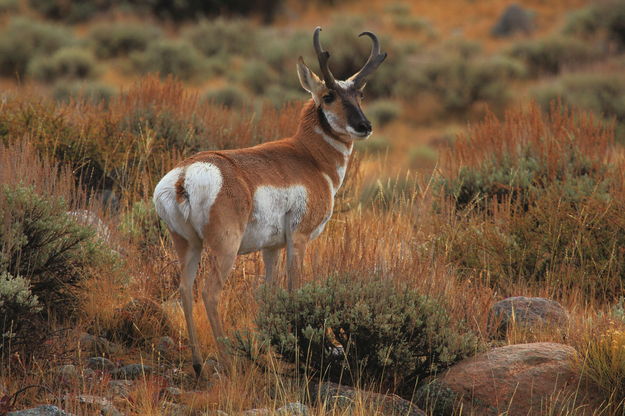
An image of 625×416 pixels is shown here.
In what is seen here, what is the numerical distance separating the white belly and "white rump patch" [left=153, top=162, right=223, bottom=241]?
381mm

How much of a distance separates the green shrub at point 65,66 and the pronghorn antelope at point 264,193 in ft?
67.2

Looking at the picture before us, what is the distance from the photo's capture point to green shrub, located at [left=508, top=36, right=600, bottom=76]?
1126 inches

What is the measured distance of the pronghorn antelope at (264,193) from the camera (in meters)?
5.31

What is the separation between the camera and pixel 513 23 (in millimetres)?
33125

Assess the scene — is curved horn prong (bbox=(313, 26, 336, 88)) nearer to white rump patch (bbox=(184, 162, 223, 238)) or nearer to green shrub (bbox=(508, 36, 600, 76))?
white rump patch (bbox=(184, 162, 223, 238))

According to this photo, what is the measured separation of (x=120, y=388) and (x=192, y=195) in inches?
47.7

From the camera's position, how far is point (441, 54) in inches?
1102

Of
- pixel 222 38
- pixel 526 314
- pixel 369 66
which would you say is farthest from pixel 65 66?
pixel 526 314

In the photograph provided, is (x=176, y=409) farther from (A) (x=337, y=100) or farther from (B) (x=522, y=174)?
(B) (x=522, y=174)

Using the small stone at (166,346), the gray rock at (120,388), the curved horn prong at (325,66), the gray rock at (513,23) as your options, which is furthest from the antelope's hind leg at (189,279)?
the gray rock at (513,23)

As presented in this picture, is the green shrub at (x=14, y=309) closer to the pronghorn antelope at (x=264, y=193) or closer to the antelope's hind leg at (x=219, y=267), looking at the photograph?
the pronghorn antelope at (x=264, y=193)

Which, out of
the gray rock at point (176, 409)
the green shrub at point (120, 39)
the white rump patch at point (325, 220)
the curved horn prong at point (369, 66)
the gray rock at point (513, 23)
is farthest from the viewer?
the gray rock at point (513, 23)

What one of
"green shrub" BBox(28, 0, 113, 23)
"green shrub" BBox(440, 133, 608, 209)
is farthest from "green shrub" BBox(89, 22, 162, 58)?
"green shrub" BBox(440, 133, 608, 209)

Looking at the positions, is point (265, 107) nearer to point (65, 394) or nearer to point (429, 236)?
point (429, 236)
